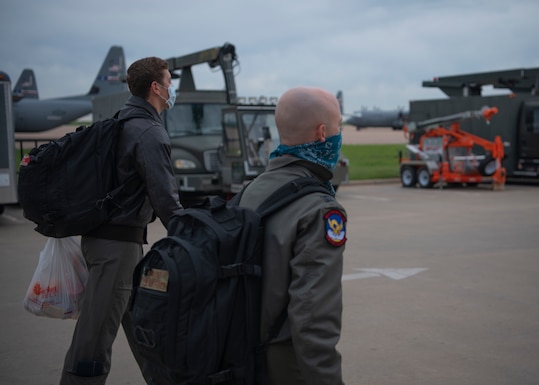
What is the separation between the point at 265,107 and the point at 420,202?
4.54 m

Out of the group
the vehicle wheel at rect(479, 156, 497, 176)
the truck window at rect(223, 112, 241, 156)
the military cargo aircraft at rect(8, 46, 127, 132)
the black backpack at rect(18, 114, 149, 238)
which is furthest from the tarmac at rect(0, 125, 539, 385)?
the military cargo aircraft at rect(8, 46, 127, 132)

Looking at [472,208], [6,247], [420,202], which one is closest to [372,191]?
[420,202]

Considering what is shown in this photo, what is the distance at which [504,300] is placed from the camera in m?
6.30

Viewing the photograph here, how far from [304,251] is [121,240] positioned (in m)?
1.53

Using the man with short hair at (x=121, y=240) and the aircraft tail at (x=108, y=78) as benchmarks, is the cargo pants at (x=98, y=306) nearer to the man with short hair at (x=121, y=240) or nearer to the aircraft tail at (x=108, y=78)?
the man with short hair at (x=121, y=240)

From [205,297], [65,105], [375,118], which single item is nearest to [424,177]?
[205,297]

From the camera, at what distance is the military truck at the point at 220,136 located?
14.1 metres

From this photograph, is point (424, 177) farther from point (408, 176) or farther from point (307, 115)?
point (307, 115)

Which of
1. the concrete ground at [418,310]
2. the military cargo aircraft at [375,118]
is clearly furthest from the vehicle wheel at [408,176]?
the military cargo aircraft at [375,118]

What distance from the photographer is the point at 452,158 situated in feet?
62.8

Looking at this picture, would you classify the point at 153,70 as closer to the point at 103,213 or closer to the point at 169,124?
the point at 103,213

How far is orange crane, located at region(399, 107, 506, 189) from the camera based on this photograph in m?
18.3

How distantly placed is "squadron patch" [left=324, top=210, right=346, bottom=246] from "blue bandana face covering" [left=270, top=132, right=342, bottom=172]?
0.30 m

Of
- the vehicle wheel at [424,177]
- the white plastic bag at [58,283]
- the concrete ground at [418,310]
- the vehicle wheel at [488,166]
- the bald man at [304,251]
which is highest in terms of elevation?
the bald man at [304,251]
